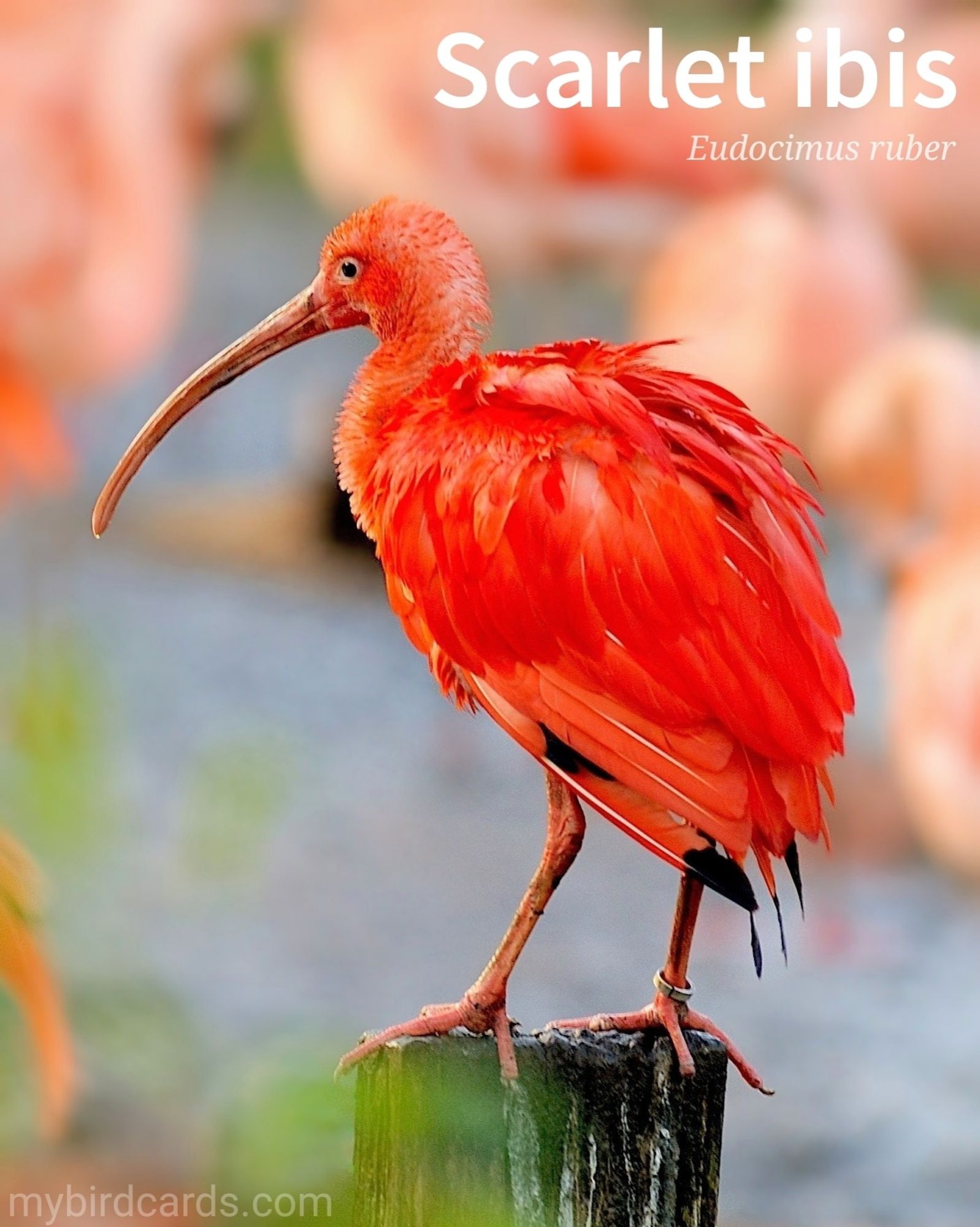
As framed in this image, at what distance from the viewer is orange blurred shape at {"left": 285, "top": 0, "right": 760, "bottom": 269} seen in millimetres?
2289

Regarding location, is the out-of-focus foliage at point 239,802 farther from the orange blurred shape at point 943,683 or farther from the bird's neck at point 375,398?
the orange blurred shape at point 943,683

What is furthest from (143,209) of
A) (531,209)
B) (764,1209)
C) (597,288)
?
(764,1209)

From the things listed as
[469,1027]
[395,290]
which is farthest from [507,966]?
[395,290]

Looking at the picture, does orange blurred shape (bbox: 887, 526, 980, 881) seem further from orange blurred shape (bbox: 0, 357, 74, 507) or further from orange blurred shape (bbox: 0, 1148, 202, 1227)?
orange blurred shape (bbox: 0, 357, 74, 507)

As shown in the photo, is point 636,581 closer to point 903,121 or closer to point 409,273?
point 409,273

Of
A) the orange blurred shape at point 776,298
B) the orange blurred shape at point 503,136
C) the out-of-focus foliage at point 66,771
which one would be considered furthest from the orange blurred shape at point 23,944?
the orange blurred shape at point 503,136

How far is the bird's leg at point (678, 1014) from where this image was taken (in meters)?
0.63

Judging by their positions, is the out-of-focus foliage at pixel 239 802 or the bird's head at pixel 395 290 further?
the out-of-focus foliage at pixel 239 802

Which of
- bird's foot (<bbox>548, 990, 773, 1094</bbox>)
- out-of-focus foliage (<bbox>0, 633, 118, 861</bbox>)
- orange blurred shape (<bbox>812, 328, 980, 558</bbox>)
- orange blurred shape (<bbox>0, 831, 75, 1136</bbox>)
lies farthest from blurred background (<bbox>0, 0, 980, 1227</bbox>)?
bird's foot (<bbox>548, 990, 773, 1094</bbox>)

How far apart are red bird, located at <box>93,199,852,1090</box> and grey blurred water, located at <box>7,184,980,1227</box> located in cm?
145

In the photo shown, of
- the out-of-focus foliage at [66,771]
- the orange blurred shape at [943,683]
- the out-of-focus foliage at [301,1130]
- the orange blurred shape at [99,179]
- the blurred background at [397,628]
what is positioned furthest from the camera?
the orange blurred shape at [99,179]

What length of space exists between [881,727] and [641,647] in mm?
1972

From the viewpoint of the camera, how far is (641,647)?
588mm

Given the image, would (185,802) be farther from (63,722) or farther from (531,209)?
(63,722)
